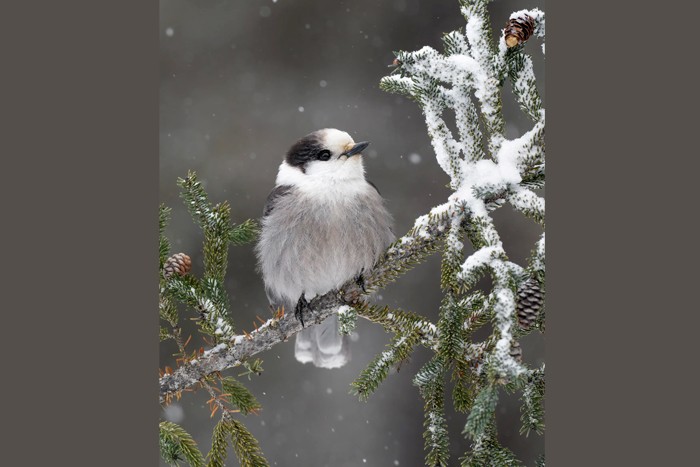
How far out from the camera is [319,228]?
224 cm

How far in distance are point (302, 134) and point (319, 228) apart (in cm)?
36

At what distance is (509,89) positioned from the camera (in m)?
1.88

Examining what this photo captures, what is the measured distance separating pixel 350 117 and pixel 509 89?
568 millimetres

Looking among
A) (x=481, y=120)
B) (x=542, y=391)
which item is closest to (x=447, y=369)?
(x=542, y=391)

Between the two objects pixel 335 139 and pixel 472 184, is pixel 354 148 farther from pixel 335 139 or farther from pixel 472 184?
pixel 472 184

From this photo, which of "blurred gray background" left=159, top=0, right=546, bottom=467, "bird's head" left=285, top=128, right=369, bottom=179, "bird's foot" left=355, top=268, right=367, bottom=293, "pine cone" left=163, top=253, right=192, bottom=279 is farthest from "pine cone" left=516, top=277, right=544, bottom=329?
"pine cone" left=163, top=253, right=192, bottom=279

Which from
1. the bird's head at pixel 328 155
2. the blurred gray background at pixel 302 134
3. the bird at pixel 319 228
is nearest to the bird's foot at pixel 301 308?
the bird at pixel 319 228

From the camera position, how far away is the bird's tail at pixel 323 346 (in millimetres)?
2229

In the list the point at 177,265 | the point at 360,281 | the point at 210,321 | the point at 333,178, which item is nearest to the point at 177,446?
the point at 210,321

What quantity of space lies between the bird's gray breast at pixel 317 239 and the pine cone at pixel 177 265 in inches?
14.2

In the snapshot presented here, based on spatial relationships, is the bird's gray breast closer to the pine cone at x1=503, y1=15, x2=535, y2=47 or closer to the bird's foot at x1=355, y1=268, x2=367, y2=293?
the bird's foot at x1=355, y1=268, x2=367, y2=293

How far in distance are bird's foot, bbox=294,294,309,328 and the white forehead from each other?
49 centimetres

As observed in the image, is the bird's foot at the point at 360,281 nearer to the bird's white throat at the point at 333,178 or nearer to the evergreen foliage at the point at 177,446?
the bird's white throat at the point at 333,178

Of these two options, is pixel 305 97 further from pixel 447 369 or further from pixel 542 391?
pixel 542 391
